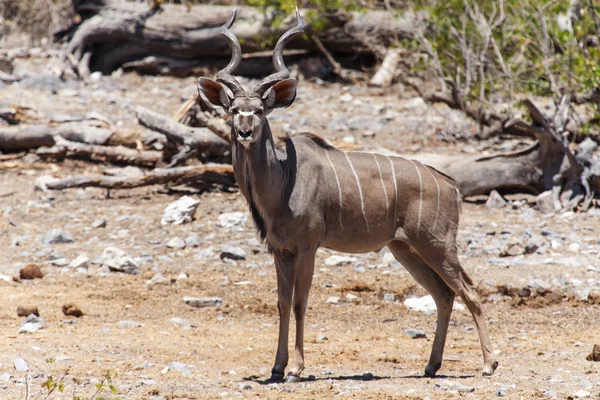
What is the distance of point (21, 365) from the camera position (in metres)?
5.56

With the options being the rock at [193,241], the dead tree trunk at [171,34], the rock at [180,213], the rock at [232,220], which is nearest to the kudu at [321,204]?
the rock at [193,241]

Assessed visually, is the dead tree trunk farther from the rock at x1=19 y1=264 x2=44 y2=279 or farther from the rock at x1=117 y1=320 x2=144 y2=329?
the rock at x1=117 y1=320 x2=144 y2=329

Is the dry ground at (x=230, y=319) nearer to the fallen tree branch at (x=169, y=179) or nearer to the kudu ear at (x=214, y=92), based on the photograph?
the fallen tree branch at (x=169, y=179)

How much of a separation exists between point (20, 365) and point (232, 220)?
4.72 metres

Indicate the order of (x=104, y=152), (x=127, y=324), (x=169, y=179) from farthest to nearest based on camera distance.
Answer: (x=104, y=152), (x=169, y=179), (x=127, y=324)

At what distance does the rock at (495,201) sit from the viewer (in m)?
11.1

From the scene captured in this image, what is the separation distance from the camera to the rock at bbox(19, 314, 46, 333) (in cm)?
683

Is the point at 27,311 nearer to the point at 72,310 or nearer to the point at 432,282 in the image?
the point at 72,310

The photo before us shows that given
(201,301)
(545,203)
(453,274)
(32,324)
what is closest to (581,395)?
(453,274)

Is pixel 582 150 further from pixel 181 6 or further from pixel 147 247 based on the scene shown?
pixel 181 6

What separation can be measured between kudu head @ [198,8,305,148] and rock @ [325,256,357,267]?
354 centimetres

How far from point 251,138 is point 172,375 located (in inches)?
63.9

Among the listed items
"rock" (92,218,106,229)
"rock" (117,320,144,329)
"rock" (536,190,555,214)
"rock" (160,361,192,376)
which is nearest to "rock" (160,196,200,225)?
"rock" (92,218,106,229)

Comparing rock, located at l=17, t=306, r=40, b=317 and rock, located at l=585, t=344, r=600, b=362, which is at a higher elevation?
rock, located at l=585, t=344, r=600, b=362
